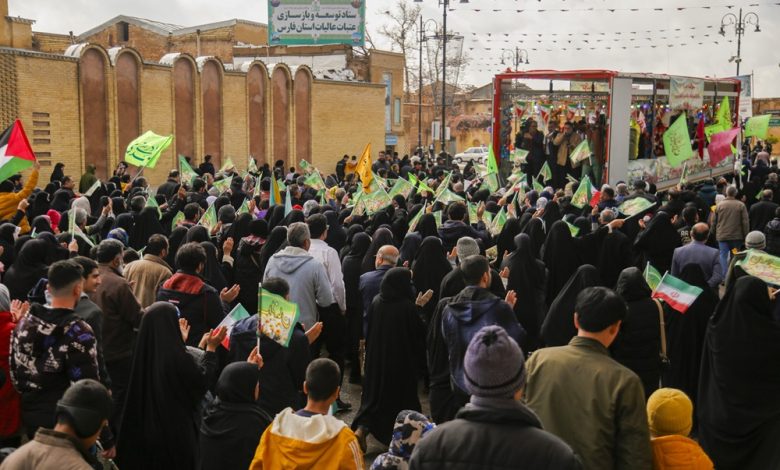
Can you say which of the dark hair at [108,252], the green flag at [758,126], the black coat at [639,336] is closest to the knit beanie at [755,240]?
the black coat at [639,336]

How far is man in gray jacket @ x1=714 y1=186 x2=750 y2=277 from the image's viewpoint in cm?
1285

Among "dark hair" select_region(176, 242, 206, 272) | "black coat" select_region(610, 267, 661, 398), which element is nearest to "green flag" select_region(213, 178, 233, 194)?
"dark hair" select_region(176, 242, 206, 272)

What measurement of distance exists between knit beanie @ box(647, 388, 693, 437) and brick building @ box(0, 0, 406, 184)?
20.7 metres

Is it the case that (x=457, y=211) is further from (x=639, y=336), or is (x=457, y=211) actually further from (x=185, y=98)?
(x=185, y=98)

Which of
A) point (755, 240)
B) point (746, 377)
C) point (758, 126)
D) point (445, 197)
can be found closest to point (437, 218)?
point (445, 197)

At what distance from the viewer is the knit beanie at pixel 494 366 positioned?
3098 millimetres

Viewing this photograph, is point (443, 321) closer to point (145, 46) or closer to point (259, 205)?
point (259, 205)

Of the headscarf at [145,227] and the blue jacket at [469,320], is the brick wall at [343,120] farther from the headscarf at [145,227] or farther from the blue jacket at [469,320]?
the blue jacket at [469,320]

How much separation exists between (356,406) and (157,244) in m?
2.43

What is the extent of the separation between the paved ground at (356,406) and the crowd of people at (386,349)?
0.12m

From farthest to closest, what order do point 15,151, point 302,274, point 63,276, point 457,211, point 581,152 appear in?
point 581,152 → point 15,151 → point 457,211 → point 302,274 → point 63,276

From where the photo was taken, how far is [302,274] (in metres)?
7.53

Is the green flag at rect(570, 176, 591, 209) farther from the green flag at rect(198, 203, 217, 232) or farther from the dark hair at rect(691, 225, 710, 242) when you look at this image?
the green flag at rect(198, 203, 217, 232)

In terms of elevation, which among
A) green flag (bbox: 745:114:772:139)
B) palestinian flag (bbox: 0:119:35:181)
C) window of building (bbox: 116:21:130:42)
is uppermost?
window of building (bbox: 116:21:130:42)
